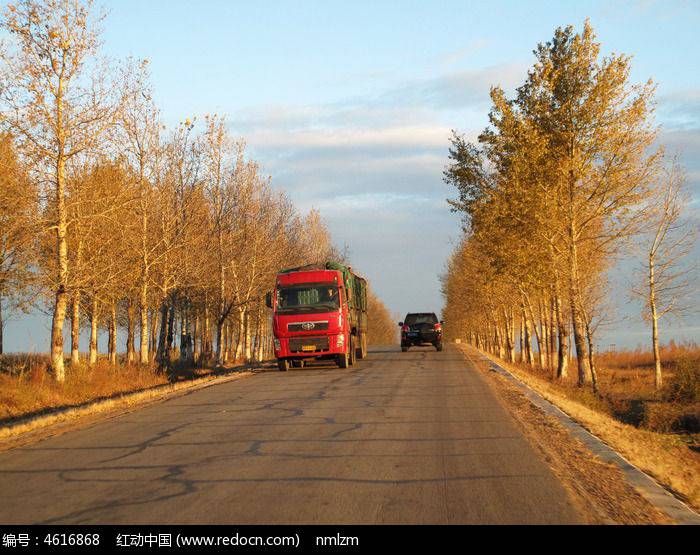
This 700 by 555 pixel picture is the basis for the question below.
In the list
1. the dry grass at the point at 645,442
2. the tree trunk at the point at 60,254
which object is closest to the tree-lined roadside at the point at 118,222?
the tree trunk at the point at 60,254

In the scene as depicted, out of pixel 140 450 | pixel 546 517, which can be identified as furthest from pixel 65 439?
pixel 546 517

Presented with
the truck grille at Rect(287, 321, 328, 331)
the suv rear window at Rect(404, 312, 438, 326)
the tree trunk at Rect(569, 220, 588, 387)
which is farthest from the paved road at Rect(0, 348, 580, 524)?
the suv rear window at Rect(404, 312, 438, 326)

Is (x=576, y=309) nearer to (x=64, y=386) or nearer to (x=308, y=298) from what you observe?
(x=308, y=298)

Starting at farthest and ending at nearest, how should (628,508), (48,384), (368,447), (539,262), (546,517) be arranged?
(539,262) < (48,384) < (368,447) < (628,508) < (546,517)

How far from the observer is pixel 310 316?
2628 centimetres

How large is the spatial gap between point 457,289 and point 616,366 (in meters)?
19.2

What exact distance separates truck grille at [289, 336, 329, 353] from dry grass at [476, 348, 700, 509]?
852 centimetres

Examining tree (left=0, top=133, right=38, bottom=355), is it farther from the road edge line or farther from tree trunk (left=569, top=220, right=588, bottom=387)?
tree trunk (left=569, top=220, right=588, bottom=387)

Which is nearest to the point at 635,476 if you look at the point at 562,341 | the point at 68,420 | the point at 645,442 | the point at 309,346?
the point at 645,442

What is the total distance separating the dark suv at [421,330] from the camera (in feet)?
140

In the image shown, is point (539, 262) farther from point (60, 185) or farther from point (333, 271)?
point (60, 185)

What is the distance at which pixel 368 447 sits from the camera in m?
9.86

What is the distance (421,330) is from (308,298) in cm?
1739
